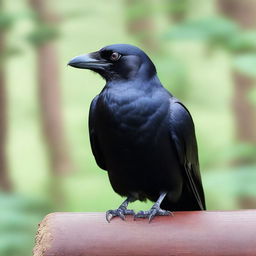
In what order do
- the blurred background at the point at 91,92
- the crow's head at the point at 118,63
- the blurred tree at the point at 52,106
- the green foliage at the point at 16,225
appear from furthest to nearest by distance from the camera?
the blurred tree at the point at 52,106
the blurred background at the point at 91,92
the green foliage at the point at 16,225
the crow's head at the point at 118,63

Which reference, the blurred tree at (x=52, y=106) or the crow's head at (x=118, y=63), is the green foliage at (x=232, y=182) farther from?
the blurred tree at (x=52, y=106)

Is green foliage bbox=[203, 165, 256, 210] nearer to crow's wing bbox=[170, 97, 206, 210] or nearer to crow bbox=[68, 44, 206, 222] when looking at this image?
crow's wing bbox=[170, 97, 206, 210]

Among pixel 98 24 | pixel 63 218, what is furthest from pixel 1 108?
pixel 63 218

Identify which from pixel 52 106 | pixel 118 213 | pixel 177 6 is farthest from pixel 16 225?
pixel 52 106

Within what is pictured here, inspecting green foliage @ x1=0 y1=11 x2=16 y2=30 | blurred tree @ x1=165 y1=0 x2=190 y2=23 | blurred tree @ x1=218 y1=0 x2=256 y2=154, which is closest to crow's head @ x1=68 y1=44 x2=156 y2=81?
green foliage @ x1=0 y1=11 x2=16 y2=30

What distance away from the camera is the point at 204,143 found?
535cm

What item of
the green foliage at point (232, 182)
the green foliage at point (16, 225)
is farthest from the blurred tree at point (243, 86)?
the green foliage at point (16, 225)

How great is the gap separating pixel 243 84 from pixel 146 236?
374 centimetres

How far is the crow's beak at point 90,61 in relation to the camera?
2418mm

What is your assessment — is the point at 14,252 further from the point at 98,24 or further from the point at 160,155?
the point at 98,24

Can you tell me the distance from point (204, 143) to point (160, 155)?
2877mm

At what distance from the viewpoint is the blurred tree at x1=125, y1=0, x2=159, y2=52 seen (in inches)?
213

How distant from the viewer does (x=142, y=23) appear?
7207 millimetres

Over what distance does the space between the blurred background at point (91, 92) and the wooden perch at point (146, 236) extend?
1772 mm
